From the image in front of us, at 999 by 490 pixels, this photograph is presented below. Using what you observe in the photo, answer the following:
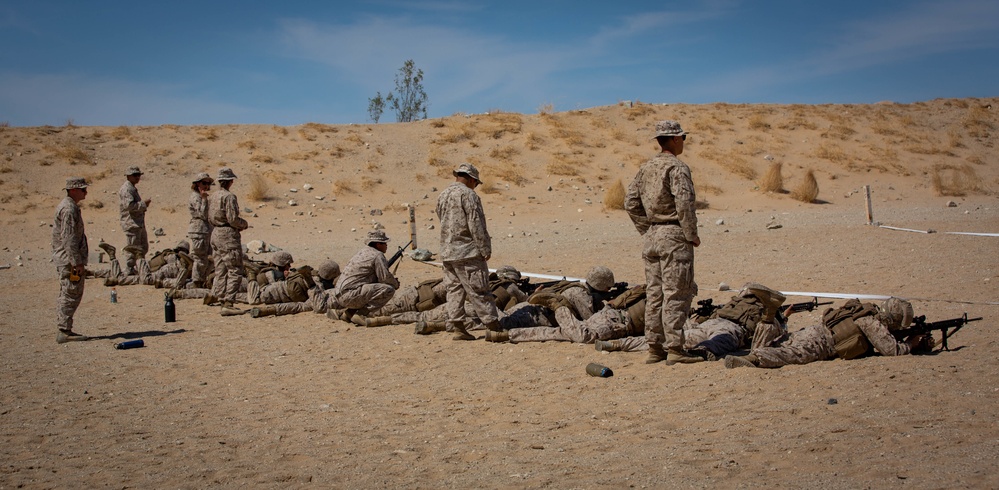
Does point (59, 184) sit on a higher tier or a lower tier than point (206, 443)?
higher

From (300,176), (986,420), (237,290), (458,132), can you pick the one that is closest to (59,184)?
(300,176)

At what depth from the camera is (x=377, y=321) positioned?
10.2 metres

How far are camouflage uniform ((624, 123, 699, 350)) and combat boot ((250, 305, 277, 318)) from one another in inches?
247

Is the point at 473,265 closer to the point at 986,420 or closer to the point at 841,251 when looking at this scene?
the point at 986,420

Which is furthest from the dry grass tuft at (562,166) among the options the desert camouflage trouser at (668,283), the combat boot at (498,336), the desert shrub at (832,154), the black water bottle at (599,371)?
the black water bottle at (599,371)

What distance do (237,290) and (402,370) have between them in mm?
5701

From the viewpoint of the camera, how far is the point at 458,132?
32000mm

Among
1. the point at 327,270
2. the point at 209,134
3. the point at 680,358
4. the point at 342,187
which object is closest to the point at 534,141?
the point at 342,187

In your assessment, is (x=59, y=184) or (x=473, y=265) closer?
(x=473, y=265)

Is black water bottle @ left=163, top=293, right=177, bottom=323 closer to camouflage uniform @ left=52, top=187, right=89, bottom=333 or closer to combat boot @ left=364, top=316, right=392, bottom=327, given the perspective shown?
camouflage uniform @ left=52, top=187, right=89, bottom=333

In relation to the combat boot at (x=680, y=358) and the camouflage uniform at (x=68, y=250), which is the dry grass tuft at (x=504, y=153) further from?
the combat boot at (x=680, y=358)

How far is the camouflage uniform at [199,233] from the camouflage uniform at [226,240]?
1.18 ft

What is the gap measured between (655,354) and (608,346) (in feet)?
2.23

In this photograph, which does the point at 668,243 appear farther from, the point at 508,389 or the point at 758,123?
the point at 758,123
